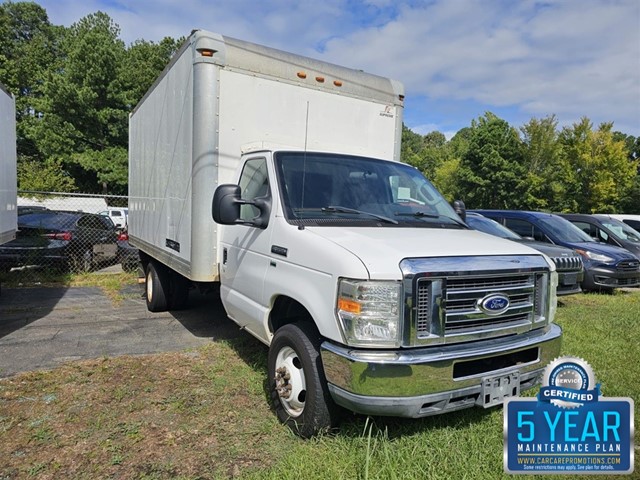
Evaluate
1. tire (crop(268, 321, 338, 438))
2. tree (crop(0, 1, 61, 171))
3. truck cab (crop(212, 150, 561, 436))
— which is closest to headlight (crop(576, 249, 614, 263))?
truck cab (crop(212, 150, 561, 436))

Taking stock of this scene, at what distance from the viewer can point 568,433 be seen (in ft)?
9.70

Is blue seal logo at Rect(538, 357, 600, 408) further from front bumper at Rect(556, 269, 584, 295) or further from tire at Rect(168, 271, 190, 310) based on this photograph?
tire at Rect(168, 271, 190, 310)

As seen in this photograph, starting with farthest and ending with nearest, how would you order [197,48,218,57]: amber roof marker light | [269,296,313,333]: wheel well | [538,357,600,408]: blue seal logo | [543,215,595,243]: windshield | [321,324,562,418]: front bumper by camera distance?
[543,215,595,243]: windshield, [197,48,218,57]: amber roof marker light, [269,296,313,333]: wheel well, [538,357,600,408]: blue seal logo, [321,324,562,418]: front bumper

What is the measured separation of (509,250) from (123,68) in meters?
33.9

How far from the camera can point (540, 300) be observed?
3.39 m

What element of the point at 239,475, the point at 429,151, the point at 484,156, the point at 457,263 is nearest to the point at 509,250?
the point at 457,263

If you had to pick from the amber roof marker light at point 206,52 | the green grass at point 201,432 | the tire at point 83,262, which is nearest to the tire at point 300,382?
the green grass at point 201,432

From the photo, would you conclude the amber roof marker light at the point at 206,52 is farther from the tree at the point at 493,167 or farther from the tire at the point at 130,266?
the tree at the point at 493,167

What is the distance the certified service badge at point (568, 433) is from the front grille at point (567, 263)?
17.0 feet

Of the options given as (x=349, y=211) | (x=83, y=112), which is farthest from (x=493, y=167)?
(x=349, y=211)

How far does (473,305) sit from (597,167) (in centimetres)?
3185

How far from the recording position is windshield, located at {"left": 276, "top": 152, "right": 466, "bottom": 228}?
3.73 m

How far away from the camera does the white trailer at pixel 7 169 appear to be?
655cm

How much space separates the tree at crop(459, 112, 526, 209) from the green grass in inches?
1315
